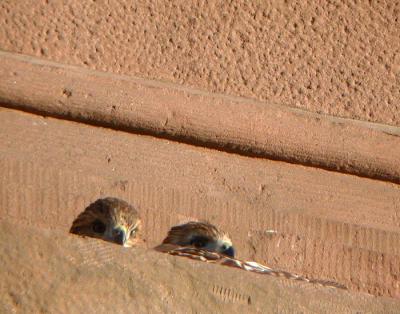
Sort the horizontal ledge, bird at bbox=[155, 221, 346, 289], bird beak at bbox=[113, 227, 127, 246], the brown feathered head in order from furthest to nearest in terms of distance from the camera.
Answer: bird beak at bbox=[113, 227, 127, 246], the horizontal ledge, the brown feathered head, bird at bbox=[155, 221, 346, 289]

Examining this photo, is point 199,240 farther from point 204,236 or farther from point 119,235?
point 119,235

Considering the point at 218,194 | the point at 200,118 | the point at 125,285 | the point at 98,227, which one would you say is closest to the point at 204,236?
the point at 218,194

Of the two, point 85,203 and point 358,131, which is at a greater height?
point 358,131

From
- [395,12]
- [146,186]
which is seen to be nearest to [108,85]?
[146,186]

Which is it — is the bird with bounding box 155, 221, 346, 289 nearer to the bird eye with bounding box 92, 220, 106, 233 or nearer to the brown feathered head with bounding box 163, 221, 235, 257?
the brown feathered head with bounding box 163, 221, 235, 257

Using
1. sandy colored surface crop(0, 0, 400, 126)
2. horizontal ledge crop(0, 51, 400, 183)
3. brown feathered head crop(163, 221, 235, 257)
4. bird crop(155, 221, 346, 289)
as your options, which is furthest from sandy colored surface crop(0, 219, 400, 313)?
sandy colored surface crop(0, 0, 400, 126)

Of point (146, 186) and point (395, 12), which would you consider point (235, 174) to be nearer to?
point (146, 186)
